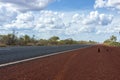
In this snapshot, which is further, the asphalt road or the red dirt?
the asphalt road

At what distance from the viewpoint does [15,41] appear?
102562 millimetres

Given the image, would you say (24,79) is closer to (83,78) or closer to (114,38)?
(83,78)

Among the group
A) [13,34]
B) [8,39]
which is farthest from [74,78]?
[13,34]

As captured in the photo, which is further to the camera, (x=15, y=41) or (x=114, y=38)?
(x=114, y=38)

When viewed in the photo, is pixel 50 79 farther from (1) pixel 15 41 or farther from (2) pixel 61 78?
(1) pixel 15 41

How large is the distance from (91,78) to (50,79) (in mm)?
1957

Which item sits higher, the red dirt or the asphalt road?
the asphalt road

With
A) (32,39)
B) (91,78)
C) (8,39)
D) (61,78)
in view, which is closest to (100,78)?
(91,78)

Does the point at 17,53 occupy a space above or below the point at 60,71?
above

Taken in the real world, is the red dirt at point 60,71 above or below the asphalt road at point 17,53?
below

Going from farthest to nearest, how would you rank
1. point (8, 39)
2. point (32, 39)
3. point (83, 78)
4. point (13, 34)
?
1. point (32, 39)
2. point (13, 34)
3. point (8, 39)
4. point (83, 78)

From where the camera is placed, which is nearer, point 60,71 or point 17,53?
point 60,71

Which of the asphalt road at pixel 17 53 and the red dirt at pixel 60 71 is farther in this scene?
the asphalt road at pixel 17 53

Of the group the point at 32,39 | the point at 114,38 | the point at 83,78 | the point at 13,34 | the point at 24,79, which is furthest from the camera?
the point at 114,38
